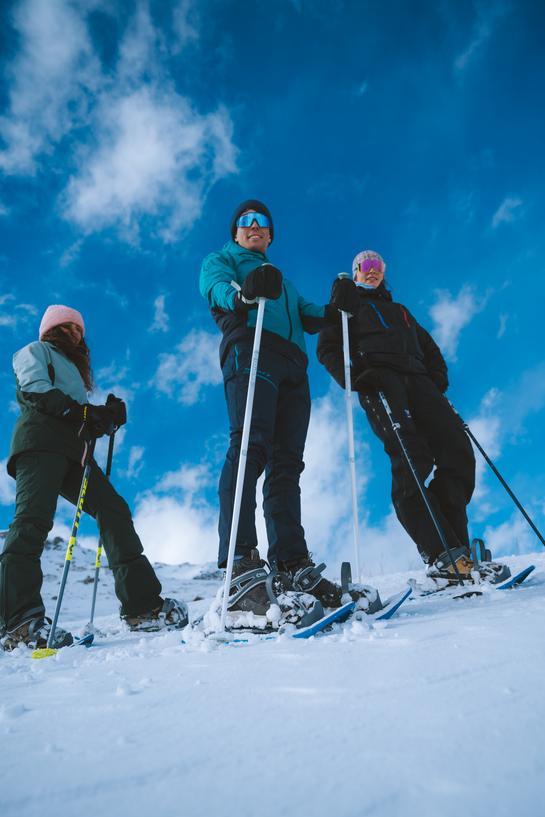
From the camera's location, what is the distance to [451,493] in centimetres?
383

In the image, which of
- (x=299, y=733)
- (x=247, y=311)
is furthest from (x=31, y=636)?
(x=299, y=733)

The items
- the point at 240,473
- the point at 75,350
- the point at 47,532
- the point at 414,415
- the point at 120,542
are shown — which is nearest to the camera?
the point at 240,473

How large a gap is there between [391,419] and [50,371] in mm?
2736

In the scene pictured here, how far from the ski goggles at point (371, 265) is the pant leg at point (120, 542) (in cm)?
313

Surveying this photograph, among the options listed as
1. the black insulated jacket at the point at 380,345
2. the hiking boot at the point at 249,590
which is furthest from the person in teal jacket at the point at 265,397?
the black insulated jacket at the point at 380,345

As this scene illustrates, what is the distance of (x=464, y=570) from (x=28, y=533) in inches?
120

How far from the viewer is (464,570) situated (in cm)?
331

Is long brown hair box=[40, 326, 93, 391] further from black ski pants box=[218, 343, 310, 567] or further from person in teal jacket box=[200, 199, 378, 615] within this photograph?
black ski pants box=[218, 343, 310, 567]

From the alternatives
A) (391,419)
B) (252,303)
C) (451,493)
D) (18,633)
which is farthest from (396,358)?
(18,633)

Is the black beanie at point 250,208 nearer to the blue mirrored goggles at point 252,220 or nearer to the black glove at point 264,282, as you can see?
the blue mirrored goggles at point 252,220

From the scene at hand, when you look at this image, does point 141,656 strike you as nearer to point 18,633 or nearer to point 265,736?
point 265,736

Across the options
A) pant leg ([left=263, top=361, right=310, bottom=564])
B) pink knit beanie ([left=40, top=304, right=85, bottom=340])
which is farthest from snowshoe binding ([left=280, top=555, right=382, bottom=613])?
pink knit beanie ([left=40, top=304, right=85, bottom=340])

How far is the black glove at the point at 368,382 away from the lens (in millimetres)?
3938

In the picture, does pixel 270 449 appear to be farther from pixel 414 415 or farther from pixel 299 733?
pixel 299 733
